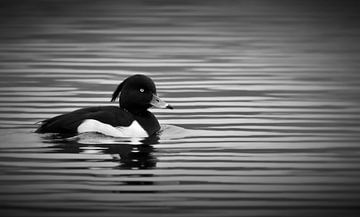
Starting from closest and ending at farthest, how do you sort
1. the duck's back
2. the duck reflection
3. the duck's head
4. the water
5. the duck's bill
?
the water, the duck reflection, the duck's back, the duck's head, the duck's bill

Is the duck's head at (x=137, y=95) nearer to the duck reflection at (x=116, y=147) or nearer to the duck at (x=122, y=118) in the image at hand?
the duck at (x=122, y=118)

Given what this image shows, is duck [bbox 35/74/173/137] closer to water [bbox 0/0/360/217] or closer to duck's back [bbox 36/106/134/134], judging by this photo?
duck's back [bbox 36/106/134/134]

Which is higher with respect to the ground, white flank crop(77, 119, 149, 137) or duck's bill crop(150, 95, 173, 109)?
duck's bill crop(150, 95, 173, 109)

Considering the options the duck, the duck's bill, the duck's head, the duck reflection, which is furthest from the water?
the duck's head

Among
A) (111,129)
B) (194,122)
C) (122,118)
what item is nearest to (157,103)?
(194,122)

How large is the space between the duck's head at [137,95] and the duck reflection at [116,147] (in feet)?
2.14

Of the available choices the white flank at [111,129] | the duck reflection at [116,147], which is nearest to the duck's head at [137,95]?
the white flank at [111,129]

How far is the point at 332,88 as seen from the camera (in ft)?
52.2

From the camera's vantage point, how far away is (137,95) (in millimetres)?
12109

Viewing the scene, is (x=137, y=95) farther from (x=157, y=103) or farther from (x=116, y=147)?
(x=116, y=147)

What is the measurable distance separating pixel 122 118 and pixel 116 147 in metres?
0.83

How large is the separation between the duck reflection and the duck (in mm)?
96

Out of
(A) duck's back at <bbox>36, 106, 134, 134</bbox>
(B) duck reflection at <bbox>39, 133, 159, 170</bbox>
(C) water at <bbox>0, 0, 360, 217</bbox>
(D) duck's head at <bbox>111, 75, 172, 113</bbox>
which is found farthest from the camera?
(D) duck's head at <bbox>111, 75, 172, 113</bbox>

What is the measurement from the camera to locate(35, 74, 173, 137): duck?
1125 cm
